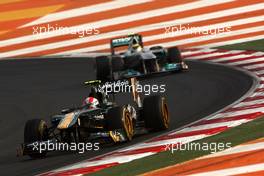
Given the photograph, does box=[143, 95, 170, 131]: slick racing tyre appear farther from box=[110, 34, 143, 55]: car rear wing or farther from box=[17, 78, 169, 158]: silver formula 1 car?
box=[110, 34, 143, 55]: car rear wing

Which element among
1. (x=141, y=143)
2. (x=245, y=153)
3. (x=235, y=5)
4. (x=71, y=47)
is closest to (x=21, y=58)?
(x=71, y=47)

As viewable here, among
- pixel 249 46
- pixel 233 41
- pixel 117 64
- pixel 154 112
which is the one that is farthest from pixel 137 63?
pixel 154 112

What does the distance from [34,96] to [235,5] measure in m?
11.0

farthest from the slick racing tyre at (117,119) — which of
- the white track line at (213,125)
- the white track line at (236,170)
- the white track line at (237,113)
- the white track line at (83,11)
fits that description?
the white track line at (83,11)

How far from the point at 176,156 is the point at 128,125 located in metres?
2.83

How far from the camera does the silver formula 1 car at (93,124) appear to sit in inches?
587

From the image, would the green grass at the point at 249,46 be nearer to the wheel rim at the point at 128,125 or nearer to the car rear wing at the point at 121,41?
the car rear wing at the point at 121,41

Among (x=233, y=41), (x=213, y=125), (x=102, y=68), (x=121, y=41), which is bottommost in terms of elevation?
(x=213, y=125)

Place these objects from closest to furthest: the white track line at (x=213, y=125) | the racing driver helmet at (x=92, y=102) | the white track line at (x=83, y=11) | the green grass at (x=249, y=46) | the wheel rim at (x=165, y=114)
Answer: the white track line at (x=213, y=125) → the racing driver helmet at (x=92, y=102) → the wheel rim at (x=165, y=114) → the green grass at (x=249, y=46) → the white track line at (x=83, y=11)

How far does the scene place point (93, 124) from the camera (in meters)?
15.4

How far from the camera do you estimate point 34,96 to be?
920 inches

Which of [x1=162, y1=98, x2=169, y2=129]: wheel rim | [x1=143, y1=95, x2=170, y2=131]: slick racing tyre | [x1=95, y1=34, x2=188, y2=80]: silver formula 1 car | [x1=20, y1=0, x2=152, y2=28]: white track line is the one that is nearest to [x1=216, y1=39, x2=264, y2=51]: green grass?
[x1=95, y1=34, x2=188, y2=80]: silver formula 1 car

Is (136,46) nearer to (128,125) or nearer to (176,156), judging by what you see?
(128,125)

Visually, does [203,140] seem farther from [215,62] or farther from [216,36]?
[216,36]
